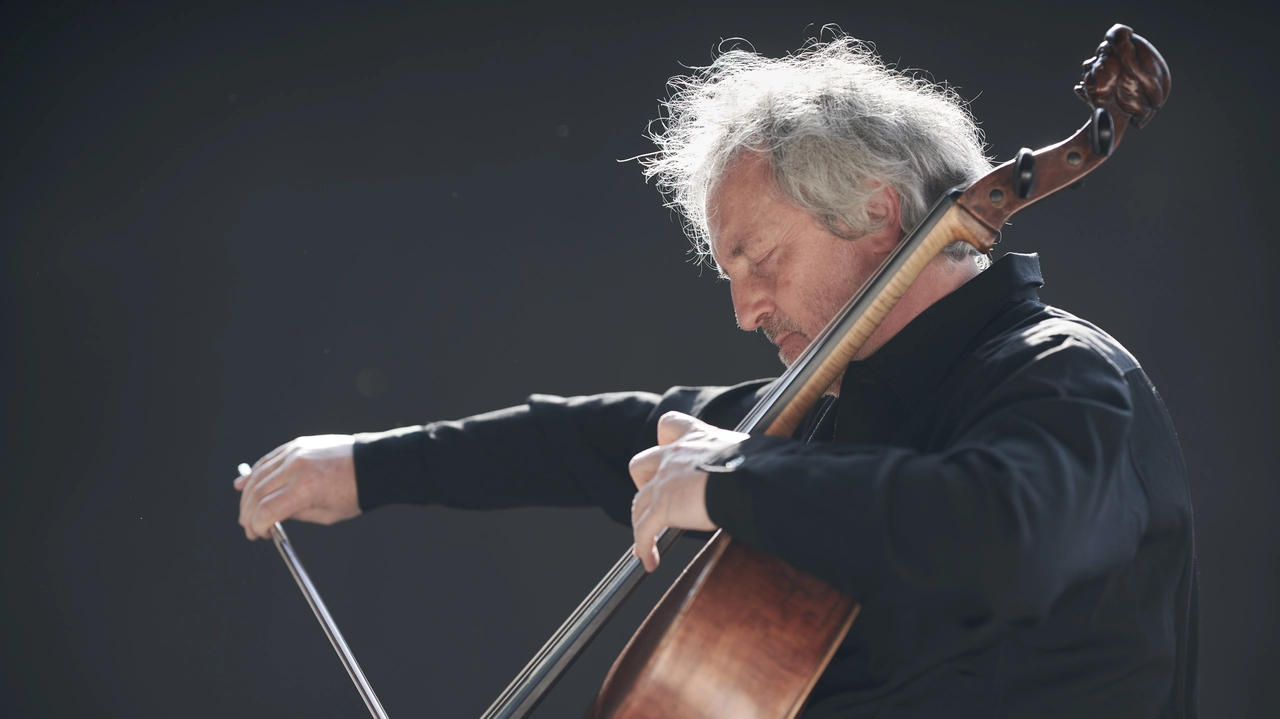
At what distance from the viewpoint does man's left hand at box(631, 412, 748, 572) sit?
3.28 ft

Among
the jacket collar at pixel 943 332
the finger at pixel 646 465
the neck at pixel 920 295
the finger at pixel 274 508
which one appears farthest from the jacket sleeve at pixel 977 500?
the finger at pixel 274 508

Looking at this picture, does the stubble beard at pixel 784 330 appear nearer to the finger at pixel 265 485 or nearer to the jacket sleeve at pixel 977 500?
the jacket sleeve at pixel 977 500

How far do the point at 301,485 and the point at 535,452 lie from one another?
0.42 metres

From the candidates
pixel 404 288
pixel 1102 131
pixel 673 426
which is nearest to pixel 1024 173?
pixel 1102 131

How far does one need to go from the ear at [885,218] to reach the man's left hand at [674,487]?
Answer: 48 centimetres

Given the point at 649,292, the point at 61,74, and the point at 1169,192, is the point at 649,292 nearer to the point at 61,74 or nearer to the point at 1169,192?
the point at 1169,192

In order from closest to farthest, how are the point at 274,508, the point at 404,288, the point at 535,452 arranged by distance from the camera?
the point at 274,508 → the point at 535,452 → the point at 404,288

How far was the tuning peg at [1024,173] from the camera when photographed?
1.11m

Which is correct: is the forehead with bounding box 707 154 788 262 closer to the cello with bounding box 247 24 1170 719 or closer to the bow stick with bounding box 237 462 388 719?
the cello with bounding box 247 24 1170 719

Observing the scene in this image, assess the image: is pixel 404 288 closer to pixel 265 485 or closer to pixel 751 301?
pixel 265 485

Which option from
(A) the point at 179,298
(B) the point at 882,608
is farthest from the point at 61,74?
(B) the point at 882,608

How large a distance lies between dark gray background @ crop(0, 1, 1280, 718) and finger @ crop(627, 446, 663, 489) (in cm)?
149

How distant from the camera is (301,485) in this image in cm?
165

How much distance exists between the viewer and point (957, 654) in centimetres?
112
